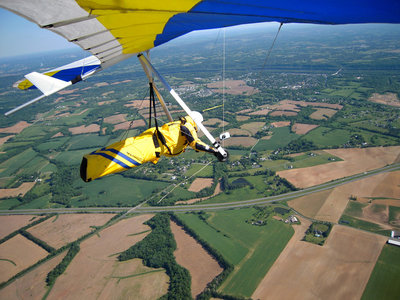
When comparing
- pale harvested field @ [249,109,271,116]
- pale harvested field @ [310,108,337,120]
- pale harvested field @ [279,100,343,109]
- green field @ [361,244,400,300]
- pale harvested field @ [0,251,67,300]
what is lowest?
pale harvested field @ [0,251,67,300]

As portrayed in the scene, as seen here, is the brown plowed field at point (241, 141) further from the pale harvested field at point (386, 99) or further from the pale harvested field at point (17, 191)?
the pale harvested field at point (386, 99)

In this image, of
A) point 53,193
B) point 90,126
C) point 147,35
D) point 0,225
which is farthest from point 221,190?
point 90,126

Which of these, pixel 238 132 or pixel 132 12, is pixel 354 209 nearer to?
pixel 238 132

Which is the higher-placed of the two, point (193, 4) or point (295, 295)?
point (193, 4)

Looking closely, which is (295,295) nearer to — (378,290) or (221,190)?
(378,290)

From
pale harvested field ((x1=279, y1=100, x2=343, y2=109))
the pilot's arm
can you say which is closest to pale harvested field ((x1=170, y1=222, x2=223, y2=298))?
the pilot's arm

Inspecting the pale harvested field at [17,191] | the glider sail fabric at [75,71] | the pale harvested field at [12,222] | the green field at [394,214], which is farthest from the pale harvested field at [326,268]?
the pale harvested field at [17,191]

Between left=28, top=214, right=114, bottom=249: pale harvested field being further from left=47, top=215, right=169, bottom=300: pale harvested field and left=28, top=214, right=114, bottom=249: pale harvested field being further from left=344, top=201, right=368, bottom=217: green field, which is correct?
left=344, top=201, right=368, bottom=217: green field
